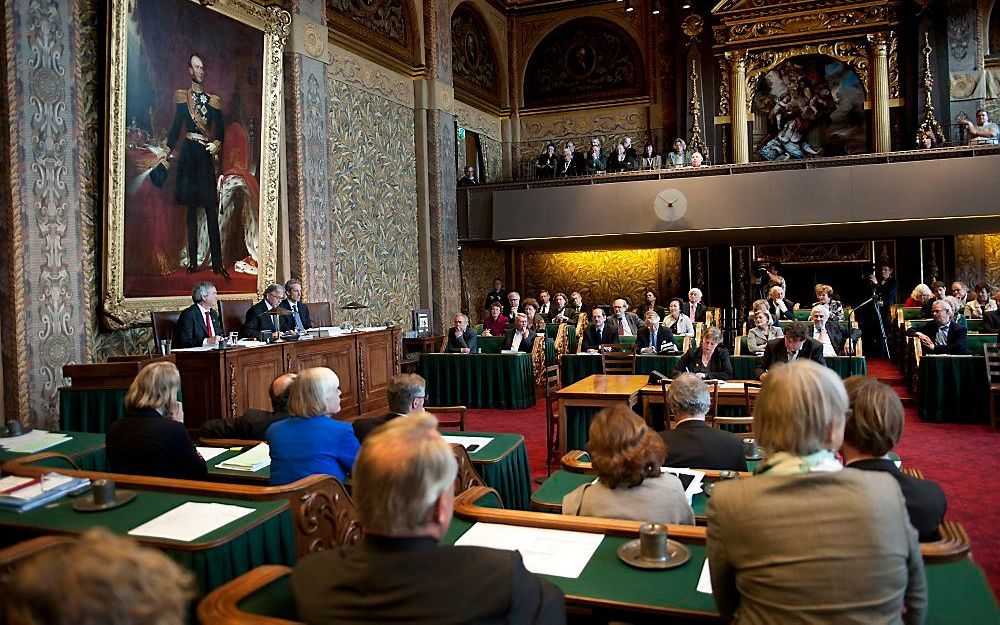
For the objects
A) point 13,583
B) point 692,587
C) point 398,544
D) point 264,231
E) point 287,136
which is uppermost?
point 287,136

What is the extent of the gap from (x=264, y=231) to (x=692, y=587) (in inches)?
327

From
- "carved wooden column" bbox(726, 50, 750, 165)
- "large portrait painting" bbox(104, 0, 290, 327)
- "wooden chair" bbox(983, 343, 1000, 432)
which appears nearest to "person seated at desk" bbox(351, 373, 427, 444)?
"large portrait painting" bbox(104, 0, 290, 327)

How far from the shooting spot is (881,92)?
14656 millimetres

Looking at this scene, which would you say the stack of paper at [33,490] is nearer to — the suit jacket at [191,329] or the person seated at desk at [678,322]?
the suit jacket at [191,329]

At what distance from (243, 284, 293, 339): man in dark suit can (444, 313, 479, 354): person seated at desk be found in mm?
2447

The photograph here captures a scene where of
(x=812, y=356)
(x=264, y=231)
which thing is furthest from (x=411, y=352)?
(x=812, y=356)

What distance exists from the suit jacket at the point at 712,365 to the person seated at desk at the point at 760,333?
1.35 meters

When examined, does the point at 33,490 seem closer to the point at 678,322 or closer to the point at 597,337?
the point at 597,337

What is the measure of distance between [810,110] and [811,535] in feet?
51.8

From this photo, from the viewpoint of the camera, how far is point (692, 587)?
1957 mm

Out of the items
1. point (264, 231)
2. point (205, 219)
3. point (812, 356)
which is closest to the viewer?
point (812, 356)

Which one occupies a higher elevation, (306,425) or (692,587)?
(306,425)

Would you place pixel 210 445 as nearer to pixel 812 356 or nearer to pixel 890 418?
pixel 890 418

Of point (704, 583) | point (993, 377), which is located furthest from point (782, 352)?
point (704, 583)
